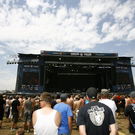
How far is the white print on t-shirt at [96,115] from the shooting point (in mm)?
1720

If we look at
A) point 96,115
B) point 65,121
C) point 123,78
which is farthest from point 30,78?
point 96,115

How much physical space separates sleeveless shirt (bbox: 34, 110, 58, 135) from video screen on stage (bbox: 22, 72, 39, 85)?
22591mm

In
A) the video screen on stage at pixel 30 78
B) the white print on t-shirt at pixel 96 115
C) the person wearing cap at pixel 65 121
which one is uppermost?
the video screen on stage at pixel 30 78

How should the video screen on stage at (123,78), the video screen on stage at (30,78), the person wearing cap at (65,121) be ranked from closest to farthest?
the person wearing cap at (65,121), the video screen on stage at (30,78), the video screen on stage at (123,78)

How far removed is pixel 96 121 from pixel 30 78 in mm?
23310

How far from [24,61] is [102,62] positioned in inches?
712

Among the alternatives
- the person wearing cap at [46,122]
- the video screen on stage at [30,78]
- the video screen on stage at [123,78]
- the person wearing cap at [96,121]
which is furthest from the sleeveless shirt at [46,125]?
the video screen on stage at [123,78]

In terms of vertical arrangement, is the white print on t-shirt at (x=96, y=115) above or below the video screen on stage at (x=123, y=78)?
below

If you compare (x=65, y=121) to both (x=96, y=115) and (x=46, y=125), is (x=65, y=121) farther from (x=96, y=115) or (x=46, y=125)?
(x=96, y=115)

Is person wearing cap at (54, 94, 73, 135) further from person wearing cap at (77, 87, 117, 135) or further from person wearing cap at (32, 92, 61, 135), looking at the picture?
person wearing cap at (77, 87, 117, 135)

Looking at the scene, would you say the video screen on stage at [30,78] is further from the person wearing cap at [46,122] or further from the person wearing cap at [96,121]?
the person wearing cap at [96,121]

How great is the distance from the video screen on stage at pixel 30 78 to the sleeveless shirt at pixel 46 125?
2259cm

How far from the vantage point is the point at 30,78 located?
23438 mm

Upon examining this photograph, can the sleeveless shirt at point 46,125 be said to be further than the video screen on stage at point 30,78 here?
No
